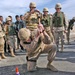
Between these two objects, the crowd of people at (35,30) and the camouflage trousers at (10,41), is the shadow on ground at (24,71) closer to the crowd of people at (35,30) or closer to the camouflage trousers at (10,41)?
the crowd of people at (35,30)

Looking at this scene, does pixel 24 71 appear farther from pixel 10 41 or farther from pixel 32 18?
pixel 10 41

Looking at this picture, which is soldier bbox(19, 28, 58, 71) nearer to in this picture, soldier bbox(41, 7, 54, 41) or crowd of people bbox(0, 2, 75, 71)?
crowd of people bbox(0, 2, 75, 71)

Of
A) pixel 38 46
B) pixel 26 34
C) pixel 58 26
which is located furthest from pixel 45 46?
pixel 58 26

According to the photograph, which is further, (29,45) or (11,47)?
(11,47)

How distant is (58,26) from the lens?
37.5 ft

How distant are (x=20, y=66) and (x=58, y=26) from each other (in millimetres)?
3464

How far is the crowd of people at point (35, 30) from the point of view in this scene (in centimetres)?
764

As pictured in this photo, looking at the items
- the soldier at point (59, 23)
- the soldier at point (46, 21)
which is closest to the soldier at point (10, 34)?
the soldier at point (46, 21)

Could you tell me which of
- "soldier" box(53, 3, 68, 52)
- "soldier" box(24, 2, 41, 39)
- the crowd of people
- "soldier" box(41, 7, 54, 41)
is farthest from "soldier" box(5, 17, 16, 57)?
"soldier" box(24, 2, 41, 39)

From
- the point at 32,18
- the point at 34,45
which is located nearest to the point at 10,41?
the point at 32,18

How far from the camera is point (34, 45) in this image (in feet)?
24.8

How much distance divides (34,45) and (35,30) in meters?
0.55

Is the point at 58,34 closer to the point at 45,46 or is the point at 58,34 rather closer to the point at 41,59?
the point at 41,59

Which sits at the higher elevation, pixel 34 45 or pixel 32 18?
pixel 32 18
